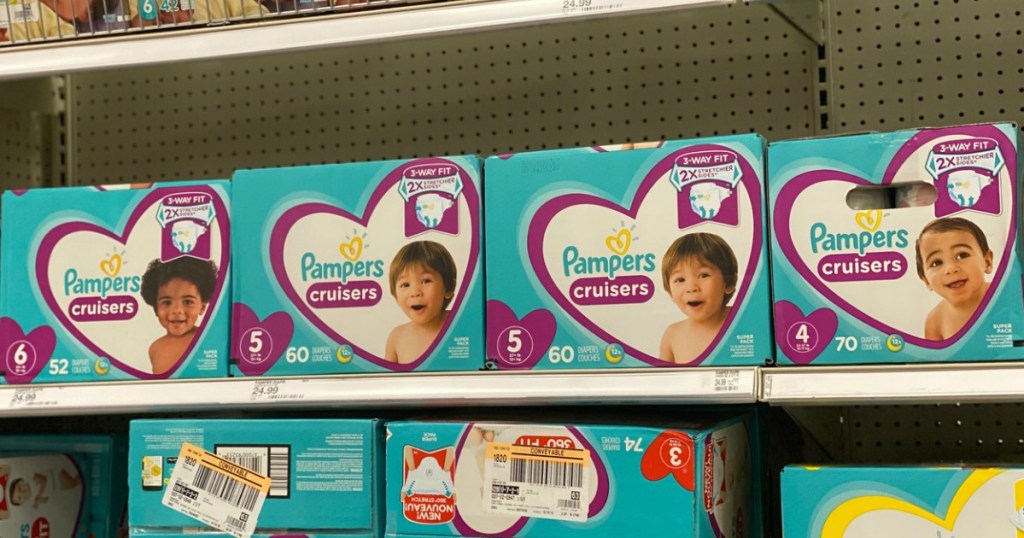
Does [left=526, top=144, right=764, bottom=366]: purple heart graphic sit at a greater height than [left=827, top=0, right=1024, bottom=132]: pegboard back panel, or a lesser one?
lesser

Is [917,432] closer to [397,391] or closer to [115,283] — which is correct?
[397,391]

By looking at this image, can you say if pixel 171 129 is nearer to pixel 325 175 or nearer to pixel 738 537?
pixel 325 175

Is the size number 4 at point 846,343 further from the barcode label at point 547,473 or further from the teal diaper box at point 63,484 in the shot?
the teal diaper box at point 63,484

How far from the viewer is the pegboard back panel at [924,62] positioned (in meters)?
1.81

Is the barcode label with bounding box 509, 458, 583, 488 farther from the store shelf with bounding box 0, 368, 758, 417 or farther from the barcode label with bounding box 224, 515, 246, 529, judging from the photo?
the barcode label with bounding box 224, 515, 246, 529

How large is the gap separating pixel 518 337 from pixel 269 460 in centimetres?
37

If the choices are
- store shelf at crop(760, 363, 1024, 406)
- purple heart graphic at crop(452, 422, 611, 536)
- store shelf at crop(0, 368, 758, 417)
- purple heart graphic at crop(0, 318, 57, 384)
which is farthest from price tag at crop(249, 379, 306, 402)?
store shelf at crop(760, 363, 1024, 406)

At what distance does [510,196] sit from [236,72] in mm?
1026

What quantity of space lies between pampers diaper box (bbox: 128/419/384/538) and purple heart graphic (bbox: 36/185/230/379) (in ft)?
0.36

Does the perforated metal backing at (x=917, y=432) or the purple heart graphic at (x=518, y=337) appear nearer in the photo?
the purple heart graphic at (x=518, y=337)

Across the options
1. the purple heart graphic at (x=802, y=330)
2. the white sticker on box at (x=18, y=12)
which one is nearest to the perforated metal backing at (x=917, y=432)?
the purple heart graphic at (x=802, y=330)

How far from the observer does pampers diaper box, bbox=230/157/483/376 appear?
1.44 meters

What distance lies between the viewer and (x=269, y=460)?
1450 millimetres

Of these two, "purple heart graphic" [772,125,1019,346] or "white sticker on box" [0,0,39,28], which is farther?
"white sticker on box" [0,0,39,28]
